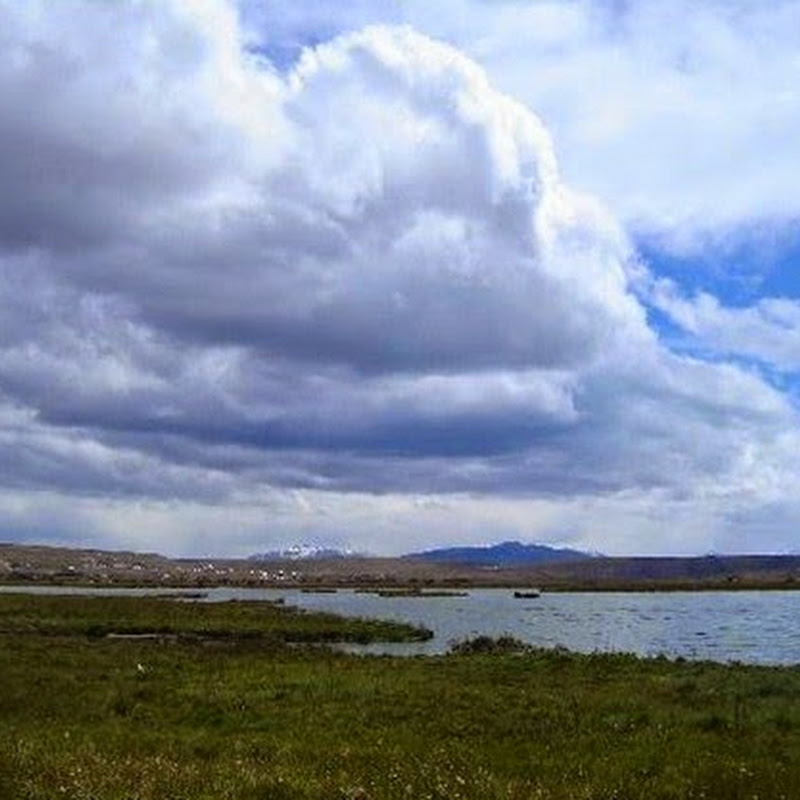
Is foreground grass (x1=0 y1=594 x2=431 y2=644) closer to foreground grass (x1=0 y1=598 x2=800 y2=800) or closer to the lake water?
the lake water

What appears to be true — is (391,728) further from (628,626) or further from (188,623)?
(628,626)

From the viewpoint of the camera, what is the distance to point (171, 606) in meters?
95.9

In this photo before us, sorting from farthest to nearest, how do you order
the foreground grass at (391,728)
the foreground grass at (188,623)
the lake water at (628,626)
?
the foreground grass at (188,623) → the lake water at (628,626) → the foreground grass at (391,728)

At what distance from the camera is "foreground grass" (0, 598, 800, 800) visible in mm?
16594

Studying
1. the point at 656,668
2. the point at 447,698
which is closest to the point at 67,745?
the point at 447,698

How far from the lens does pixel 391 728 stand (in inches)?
990

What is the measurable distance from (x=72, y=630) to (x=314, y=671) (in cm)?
3372

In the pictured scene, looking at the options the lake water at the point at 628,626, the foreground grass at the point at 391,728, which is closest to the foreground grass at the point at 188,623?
the lake water at the point at 628,626

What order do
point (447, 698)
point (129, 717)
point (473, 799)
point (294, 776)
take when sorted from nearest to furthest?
1. point (473, 799)
2. point (294, 776)
3. point (129, 717)
4. point (447, 698)

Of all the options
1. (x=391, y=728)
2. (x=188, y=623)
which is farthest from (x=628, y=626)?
(x=391, y=728)

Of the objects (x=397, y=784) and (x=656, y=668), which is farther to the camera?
(x=656, y=668)

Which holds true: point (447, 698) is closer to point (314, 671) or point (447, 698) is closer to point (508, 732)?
point (508, 732)

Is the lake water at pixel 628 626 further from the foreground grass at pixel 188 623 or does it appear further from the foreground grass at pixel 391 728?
the foreground grass at pixel 391 728

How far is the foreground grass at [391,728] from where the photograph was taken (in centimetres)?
1659
